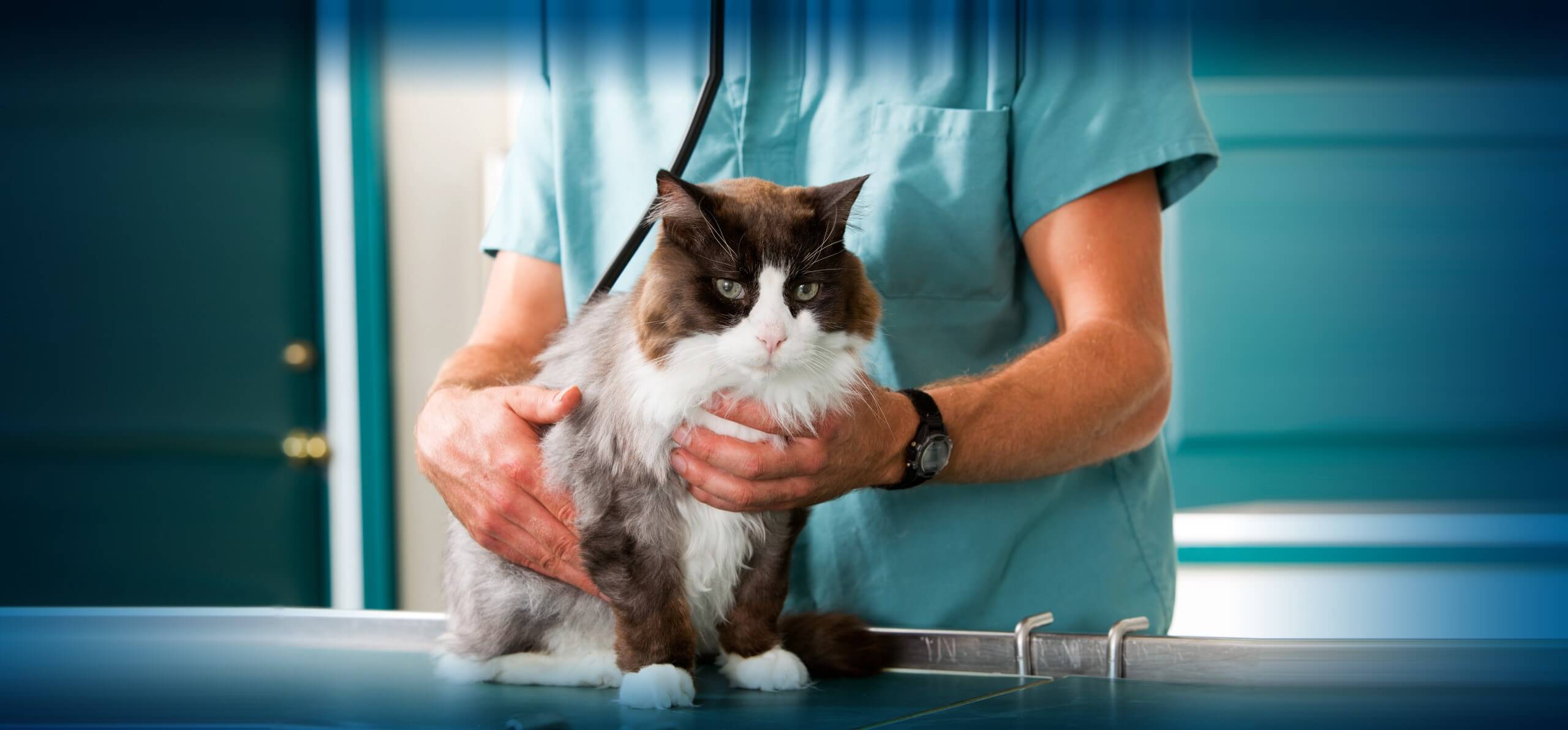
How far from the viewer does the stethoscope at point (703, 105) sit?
1.17 m

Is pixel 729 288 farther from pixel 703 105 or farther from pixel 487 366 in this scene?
pixel 487 366

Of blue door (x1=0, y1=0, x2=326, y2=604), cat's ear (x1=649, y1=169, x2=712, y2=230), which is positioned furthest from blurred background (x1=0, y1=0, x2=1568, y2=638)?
cat's ear (x1=649, y1=169, x2=712, y2=230)

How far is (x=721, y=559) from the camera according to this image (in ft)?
3.81

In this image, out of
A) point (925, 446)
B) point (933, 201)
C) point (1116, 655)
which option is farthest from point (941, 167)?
point (1116, 655)

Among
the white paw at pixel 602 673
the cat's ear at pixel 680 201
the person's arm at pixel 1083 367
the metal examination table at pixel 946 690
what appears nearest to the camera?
the metal examination table at pixel 946 690

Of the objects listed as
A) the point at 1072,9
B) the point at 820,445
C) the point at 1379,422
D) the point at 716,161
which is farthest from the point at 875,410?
the point at 1379,422

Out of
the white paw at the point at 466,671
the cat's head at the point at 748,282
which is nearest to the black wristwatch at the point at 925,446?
the cat's head at the point at 748,282

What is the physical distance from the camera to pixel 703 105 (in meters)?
1.19

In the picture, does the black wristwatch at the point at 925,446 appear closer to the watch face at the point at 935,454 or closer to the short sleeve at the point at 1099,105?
the watch face at the point at 935,454

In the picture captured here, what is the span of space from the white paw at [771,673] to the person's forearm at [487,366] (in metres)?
0.54

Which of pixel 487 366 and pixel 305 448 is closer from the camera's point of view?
pixel 487 366

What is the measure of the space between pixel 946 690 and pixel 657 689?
30cm

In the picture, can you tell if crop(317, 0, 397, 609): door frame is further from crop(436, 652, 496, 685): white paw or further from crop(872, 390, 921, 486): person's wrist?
crop(872, 390, 921, 486): person's wrist

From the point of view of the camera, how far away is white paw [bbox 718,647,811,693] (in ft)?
3.76
